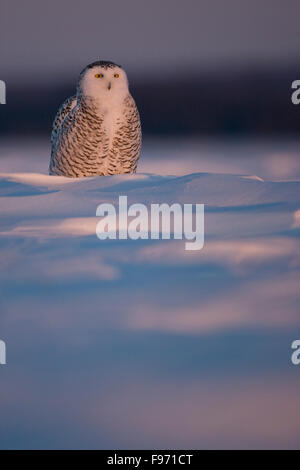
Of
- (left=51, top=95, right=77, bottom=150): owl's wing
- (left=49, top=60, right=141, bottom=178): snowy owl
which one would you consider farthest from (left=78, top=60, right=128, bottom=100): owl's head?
(left=51, top=95, right=77, bottom=150): owl's wing

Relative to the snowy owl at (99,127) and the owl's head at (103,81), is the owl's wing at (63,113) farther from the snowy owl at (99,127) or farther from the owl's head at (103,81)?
the owl's head at (103,81)

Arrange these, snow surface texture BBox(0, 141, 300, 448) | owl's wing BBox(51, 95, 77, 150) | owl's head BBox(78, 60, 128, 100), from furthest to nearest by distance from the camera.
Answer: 1. owl's wing BBox(51, 95, 77, 150)
2. owl's head BBox(78, 60, 128, 100)
3. snow surface texture BBox(0, 141, 300, 448)

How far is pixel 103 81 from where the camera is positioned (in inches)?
144

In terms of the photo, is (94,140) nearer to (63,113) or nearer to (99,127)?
(99,127)

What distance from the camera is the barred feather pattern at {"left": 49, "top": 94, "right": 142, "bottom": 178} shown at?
367 cm

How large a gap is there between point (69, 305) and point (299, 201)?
134 cm

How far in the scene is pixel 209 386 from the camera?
68.5 inches

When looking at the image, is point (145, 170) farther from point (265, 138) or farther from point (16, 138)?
point (16, 138)

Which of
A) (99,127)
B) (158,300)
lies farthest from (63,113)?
(158,300)

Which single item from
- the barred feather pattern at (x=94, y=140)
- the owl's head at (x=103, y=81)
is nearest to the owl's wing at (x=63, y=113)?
the barred feather pattern at (x=94, y=140)

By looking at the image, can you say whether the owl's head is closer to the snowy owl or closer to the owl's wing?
the snowy owl

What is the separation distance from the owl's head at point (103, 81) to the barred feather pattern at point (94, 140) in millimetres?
51

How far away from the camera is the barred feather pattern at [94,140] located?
367 cm

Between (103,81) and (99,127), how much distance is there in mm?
235
